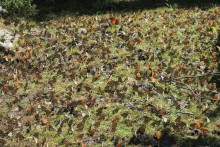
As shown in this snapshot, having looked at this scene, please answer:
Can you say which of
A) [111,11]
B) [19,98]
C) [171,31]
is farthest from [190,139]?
[111,11]

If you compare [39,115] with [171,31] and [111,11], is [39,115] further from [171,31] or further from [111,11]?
[111,11]

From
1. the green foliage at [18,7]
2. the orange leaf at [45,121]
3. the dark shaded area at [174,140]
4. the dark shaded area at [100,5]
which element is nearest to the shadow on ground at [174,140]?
the dark shaded area at [174,140]

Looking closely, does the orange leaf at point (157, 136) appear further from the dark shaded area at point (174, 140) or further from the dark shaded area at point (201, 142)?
the dark shaded area at point (201, 142)

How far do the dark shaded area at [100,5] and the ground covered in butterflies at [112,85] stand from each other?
3.05 m

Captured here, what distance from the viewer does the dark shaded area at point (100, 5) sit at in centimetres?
1251

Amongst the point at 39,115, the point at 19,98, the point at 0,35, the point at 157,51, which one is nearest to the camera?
the point at 39,115

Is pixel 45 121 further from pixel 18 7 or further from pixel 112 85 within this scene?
pixel 18 7

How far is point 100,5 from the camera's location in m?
12.8

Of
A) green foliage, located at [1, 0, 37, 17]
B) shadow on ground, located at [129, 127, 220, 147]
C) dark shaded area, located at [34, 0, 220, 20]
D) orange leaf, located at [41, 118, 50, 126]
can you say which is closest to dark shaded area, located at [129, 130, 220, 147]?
shadow on ground, located at [129, 127, 220, 147]

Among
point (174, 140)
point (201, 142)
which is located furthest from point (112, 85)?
point (201, 142)

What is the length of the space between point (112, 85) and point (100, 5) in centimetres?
710

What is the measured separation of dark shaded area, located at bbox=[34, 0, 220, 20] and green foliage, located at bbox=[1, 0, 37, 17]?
1.15 metres

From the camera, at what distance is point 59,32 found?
29.0ft

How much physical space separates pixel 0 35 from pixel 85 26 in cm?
234
